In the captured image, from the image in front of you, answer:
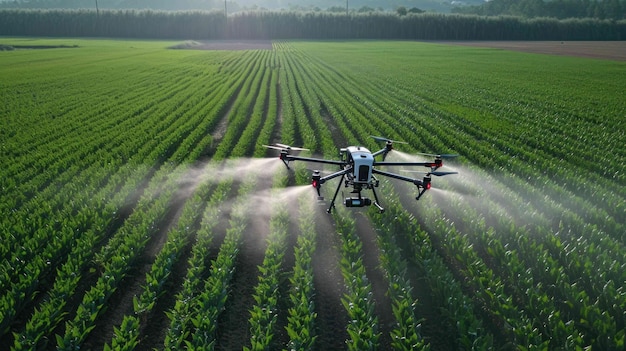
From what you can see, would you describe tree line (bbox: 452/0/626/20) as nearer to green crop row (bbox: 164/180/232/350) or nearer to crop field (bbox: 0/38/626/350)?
crop field (bbox: 0/38/626/350)

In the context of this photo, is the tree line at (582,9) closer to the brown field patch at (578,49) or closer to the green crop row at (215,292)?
the brown field patch at (578,49)

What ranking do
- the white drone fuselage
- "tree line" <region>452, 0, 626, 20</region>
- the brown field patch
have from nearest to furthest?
1. the white drone fuselage
2. the brown field patch
3. "tree line" <region>452, 0, 626, 20</region>

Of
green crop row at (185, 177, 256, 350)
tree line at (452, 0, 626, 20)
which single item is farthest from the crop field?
tree line at (452, 0, 626, 20)

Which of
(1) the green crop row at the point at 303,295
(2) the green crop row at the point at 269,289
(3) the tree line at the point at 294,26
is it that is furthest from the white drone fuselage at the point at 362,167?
(3) the tree line at the point at 294,26

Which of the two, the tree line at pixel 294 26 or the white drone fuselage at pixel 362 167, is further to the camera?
the tree line at pixel 294 26

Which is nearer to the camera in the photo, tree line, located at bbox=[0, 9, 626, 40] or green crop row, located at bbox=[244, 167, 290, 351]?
green crop row, located at bbox=[244, 167, 290, 351]

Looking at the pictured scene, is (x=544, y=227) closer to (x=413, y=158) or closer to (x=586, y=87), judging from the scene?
(x=413, y=158)
